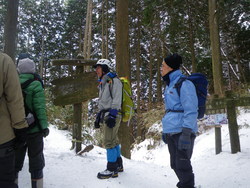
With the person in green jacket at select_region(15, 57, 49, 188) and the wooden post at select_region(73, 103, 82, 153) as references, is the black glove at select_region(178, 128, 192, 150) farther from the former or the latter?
the wooden post at select_region(73, 103, 82, 153)

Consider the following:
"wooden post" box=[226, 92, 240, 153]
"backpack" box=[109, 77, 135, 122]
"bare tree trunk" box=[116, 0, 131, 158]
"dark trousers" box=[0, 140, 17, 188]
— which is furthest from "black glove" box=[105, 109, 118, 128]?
"wooden post" box=[226, 92, 240, 153]

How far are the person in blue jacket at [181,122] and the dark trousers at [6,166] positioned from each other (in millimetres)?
1849

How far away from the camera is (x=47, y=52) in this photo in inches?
1278

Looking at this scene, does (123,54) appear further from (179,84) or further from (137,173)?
(179,84)

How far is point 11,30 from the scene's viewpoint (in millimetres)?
6098

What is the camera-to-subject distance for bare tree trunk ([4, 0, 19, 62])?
5.91 m

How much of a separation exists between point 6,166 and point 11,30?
15.7ft

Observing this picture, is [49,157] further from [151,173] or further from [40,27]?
[40,27]

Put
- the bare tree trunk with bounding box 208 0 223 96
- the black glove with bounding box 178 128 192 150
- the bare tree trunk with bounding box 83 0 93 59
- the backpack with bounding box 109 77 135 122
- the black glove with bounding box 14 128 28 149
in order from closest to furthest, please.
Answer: the black glove with bounding box 14 128 28 149 < the black glove with bounding box 178 128 192 150 < the backpack with bounding box 109 77 135 122 < the bare tree trunk with bounding box 208 0 223 96 < the bare tree trunk with bounding box 83 0 93 59

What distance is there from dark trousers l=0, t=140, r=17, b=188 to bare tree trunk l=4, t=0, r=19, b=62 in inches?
162

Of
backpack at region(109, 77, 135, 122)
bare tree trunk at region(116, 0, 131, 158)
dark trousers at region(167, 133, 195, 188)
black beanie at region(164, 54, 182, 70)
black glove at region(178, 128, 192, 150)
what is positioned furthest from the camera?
bare tree trunk at region(116, 0, 131, 158)

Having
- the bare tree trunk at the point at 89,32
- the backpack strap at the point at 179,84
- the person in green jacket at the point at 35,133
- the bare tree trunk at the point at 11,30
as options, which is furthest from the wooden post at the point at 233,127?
the bare tree trunk at the point at 89,32

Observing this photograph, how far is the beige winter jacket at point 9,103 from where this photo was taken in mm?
2320

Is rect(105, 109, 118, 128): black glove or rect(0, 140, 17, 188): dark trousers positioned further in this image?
rect(105, 109, 118, 128): black glove
